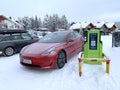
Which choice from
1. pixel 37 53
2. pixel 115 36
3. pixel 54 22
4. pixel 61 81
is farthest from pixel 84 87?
pixel 54 22

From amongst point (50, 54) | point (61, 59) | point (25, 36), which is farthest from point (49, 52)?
point (25, 36)

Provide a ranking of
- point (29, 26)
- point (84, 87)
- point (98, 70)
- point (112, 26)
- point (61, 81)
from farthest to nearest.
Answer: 1. point (29, 26)
2. point (112, 26)
3. point (98, 70)
4. point (61, 81)
5. point (84, 87)

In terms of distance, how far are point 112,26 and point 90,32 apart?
52555 mm

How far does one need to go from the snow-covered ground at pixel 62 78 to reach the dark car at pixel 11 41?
2.68m

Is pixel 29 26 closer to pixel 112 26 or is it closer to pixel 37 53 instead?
pixel 112 26

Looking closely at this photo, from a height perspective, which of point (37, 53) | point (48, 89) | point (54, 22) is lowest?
point (48, 89)

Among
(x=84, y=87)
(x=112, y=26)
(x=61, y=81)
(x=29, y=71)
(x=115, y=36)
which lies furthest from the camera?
(x=112, y=26)

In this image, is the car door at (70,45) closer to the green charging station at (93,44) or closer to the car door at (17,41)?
the green charging station at (93,44)

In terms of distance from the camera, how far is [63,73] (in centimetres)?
518

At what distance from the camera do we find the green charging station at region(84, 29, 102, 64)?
5.67 m

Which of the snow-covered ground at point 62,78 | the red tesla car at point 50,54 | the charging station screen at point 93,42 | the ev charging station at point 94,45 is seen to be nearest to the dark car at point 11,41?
the snow-covered ground at point 62,78

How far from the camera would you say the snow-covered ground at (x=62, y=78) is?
13.8 feet

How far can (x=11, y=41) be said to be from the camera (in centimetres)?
867

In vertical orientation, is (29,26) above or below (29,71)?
above
